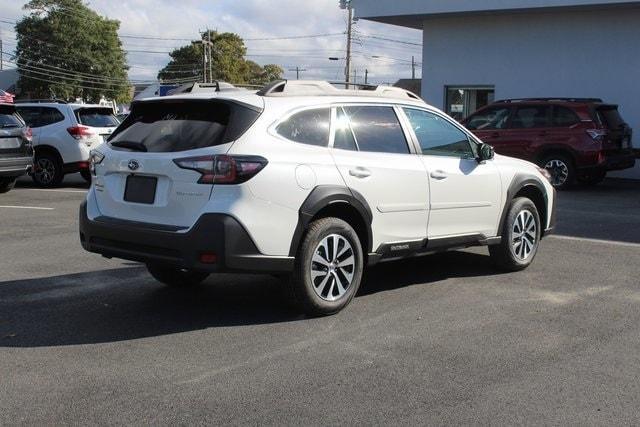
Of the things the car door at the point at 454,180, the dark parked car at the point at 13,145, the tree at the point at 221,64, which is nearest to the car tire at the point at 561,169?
the car door at the point at 454,180

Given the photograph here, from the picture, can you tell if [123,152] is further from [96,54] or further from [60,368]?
[96,54]

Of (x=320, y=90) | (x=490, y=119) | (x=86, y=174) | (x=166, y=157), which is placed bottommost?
(x=86, y=174)

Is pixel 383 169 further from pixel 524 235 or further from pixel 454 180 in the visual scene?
pixel 524 235

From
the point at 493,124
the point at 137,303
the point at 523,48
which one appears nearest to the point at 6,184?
the point at 137,303

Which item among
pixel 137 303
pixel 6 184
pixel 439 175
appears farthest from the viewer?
pixel 6 184

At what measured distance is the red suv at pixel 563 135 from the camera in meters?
15.2

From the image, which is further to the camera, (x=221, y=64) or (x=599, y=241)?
(x=221, y=64)

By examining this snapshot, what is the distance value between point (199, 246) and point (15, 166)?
31.2 ft

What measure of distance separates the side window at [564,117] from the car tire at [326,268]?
35.1ft

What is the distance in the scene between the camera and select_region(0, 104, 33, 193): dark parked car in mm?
13398

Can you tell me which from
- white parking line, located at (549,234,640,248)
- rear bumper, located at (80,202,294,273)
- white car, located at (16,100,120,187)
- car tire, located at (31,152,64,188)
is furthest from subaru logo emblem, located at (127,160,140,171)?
car tire, located at (31,152,64,188)

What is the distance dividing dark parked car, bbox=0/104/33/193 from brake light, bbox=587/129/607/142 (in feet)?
34.8

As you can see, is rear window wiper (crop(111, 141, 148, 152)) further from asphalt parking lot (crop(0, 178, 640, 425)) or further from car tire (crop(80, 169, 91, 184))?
car tire (crop(80, 169, 91, 184))

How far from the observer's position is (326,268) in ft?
19.1
